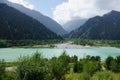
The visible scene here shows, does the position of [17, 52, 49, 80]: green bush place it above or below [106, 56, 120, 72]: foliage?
above

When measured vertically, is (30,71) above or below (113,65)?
above

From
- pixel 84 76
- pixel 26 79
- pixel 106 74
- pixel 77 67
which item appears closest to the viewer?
pixel 26 79

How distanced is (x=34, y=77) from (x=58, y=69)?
24.5m

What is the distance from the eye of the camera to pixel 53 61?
59.6 metres

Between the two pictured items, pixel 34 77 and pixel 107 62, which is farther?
pixel 107 62

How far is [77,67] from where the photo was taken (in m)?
91.4

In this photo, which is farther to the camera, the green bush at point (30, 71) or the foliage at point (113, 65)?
the foliage at point (113, 65)

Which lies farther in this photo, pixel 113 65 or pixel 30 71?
pixel 113 65

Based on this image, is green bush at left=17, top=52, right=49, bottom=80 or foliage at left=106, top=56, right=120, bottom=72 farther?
foliage at left=106, top=56, right=120, bottom=72

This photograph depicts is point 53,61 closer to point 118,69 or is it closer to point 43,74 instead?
point 43,74

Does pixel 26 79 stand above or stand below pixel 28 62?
below

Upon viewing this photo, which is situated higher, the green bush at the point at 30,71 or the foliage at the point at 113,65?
the green bush at the point at 30,71

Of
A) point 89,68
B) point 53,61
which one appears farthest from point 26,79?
point 89,68

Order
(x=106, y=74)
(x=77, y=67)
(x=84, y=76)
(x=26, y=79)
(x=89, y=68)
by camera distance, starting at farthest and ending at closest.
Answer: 1. (x=77, y=67)
2. (x=89, y=68)
3. (x=84, y=76)
4. (x=106, y=74)
5. (x=26, y=79)
